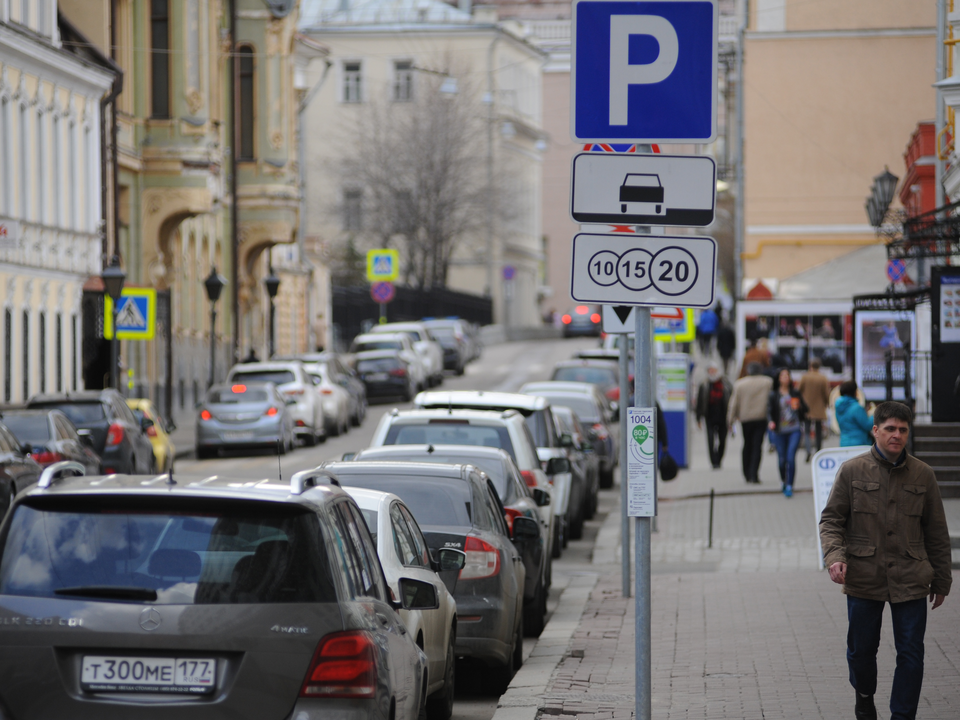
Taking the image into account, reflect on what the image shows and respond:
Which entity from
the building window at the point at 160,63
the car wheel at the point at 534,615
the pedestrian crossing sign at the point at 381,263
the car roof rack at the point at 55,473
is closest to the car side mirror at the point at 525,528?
the car wheel at the point at 534,615

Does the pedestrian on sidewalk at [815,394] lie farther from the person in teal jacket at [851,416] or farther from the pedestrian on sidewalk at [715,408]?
the person in teal jacket at [851,416]

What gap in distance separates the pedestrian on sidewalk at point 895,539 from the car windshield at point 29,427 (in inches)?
492

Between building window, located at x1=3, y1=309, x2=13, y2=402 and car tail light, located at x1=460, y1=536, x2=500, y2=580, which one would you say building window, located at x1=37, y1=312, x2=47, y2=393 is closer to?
building window, located at x1=3, y1=309, x2=13, y2=402

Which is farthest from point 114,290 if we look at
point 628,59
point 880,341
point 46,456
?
point 628,59

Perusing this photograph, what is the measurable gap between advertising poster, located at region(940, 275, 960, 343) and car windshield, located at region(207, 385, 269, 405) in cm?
1403

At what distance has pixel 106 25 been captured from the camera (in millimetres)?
39156

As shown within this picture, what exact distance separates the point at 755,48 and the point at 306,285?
2041 centimetres

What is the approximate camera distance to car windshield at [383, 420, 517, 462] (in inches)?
571

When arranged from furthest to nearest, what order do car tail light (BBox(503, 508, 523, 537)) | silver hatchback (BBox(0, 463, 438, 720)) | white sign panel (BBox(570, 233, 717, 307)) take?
car tail light (BBox(503, 508, 523, 537)), white sign panel (BBox(570, 233, 717, 307)), silver hatchback (BBox(0, 463, 438, 720))

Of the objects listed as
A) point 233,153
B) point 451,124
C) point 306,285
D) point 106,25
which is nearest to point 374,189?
point 451,124

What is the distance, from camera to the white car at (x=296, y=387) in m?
32.5

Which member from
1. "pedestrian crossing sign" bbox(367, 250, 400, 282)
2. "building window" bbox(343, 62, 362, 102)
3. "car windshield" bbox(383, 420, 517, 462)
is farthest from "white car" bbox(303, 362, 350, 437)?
"building window" bbox(343, 62, 362, 102)

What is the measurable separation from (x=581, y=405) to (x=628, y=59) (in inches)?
751

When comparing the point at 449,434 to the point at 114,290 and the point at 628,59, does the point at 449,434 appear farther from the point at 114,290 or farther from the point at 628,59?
the point at 114,290
